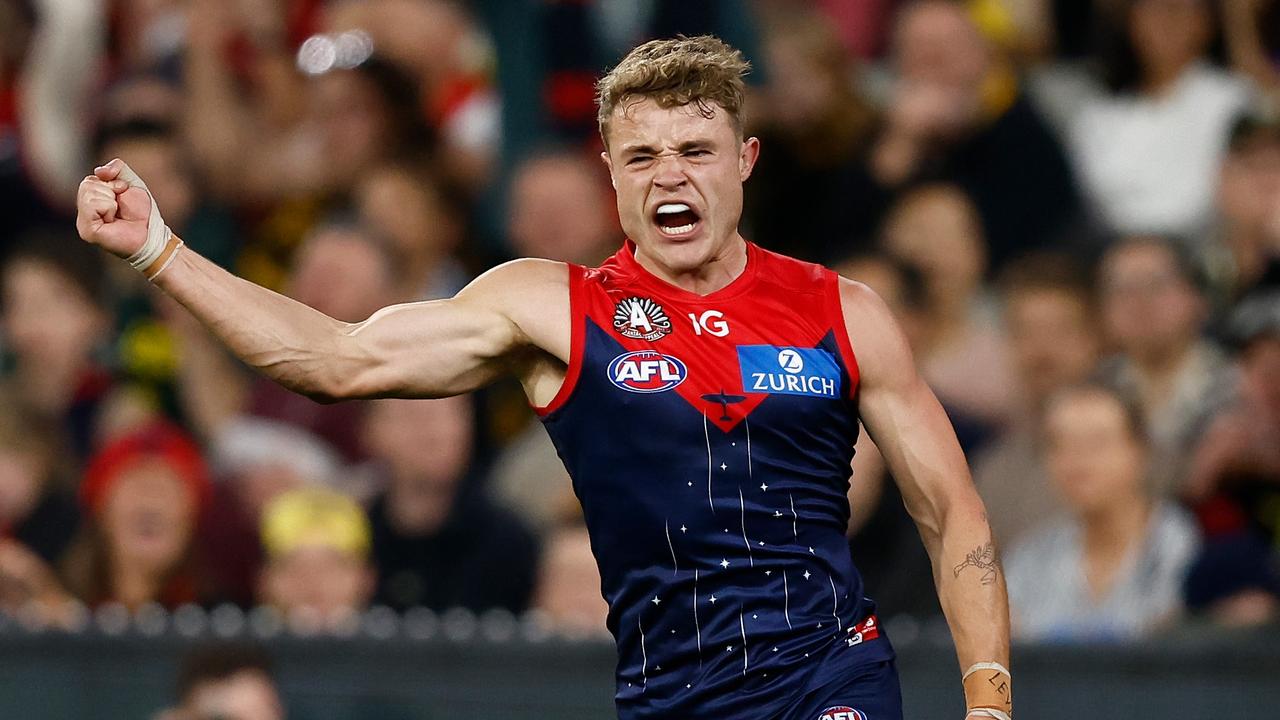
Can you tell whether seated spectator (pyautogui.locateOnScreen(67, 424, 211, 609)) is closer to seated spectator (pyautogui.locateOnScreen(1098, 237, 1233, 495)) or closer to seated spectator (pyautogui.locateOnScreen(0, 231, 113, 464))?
seated spectator (pyautogui.locateOnScreen(0, 231, 113, 464))

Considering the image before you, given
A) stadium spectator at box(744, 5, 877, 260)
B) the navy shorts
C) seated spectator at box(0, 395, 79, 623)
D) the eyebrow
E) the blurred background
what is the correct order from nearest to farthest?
the navy shorts
the eyebrow
the blurred background
seated spectator at box(0, 395, 79, 623)
stadium spectator at box(744, 5, 877, 260)

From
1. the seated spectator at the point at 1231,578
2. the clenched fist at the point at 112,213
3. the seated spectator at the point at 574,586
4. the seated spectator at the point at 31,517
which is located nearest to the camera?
the clenched fist at the point at 112,213

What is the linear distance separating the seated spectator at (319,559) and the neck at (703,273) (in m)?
3.60

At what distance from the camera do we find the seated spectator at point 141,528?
8164 millimetres

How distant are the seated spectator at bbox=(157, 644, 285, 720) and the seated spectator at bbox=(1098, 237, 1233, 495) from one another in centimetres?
327

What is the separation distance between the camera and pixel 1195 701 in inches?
239

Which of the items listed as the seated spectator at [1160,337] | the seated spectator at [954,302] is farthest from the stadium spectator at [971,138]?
the seated spectator at [1160,337]

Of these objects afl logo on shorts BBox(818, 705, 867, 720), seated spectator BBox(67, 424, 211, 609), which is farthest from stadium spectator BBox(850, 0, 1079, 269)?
afl logo on shorts BBox(818, 705, 867, 720)

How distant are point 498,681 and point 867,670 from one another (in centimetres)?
260

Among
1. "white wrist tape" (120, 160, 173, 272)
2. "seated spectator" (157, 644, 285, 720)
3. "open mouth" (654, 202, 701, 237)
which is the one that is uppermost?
"open mouth" (654, 202, 701, 237)

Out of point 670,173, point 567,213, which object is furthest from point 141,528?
point 670,173

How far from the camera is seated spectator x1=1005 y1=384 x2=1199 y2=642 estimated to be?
6641 mm

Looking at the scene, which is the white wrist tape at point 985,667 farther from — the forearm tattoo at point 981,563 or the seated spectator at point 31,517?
the seated spectator at point 31,517

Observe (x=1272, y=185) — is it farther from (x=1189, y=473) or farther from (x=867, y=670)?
(x=867, y=670)
